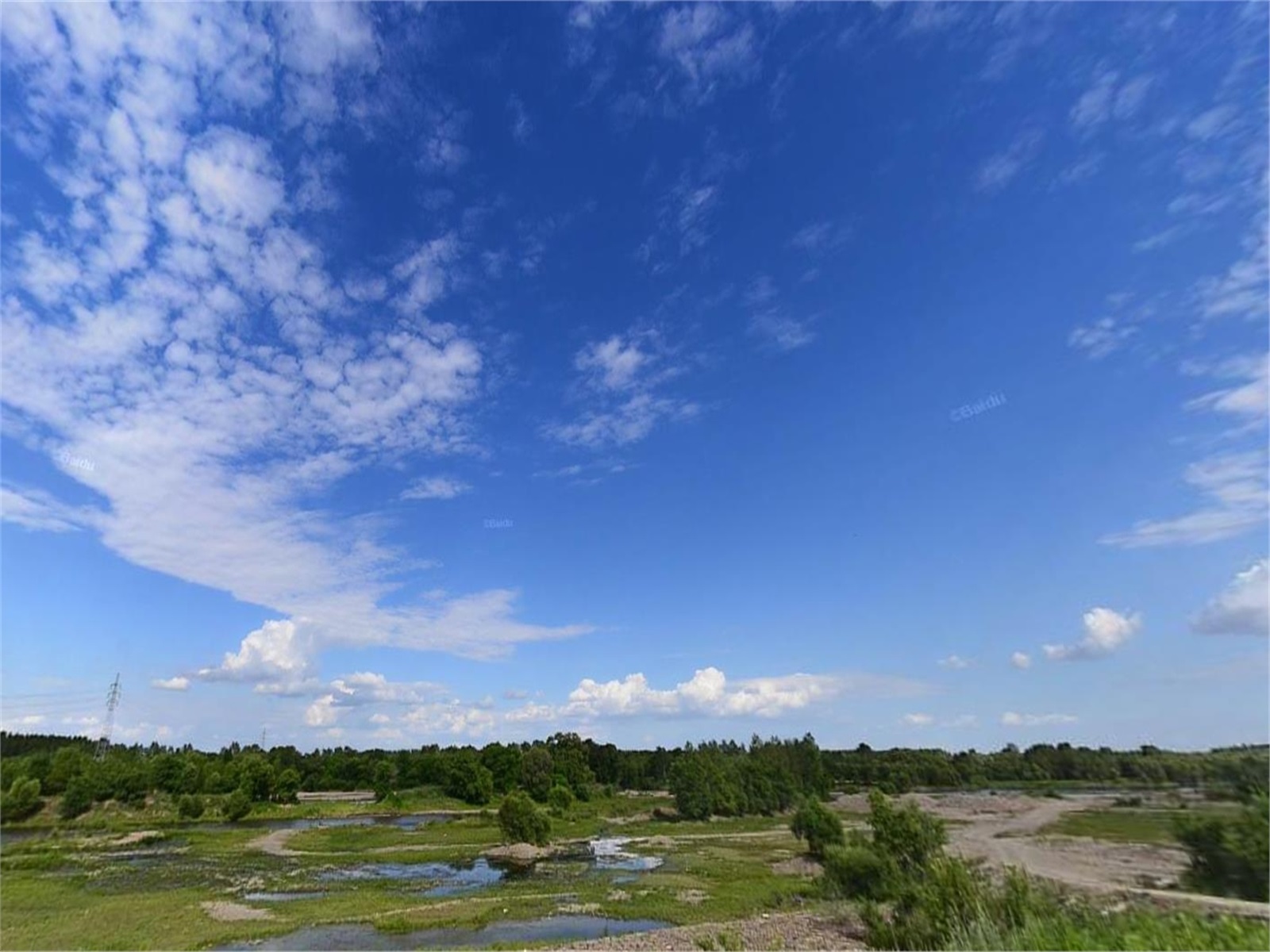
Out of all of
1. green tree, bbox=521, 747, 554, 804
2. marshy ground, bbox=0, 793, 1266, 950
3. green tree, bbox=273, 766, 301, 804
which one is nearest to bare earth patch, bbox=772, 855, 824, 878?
marshy ground, bbox=0, 793, 1266, 950

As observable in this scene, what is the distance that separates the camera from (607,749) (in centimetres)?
11244

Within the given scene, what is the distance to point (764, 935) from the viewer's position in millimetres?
23938

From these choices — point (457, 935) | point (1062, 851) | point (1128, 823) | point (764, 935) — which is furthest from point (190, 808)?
point (1128, 823)

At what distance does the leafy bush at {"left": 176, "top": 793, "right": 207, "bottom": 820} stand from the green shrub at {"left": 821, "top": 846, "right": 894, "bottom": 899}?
66.0m

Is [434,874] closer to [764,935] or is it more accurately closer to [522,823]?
[522,823]

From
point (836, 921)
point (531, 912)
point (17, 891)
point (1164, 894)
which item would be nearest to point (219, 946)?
point (531, 912)

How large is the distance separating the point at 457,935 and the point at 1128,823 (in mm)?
22067

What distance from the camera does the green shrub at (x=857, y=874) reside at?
2759 centimetres

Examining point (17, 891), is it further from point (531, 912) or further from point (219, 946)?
point (531, 912)

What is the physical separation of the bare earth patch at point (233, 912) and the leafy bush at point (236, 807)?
46265mm

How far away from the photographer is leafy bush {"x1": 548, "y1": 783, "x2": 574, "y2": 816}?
2911 inches

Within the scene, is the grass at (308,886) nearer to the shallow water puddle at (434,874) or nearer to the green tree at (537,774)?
the shallow water puddle at (434,874)

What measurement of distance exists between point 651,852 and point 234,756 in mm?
72538

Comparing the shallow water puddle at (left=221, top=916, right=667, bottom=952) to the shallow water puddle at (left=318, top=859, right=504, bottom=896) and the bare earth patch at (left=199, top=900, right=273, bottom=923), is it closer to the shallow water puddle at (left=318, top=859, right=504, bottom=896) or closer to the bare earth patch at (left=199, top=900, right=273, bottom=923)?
the bare earth patch at (left=199, top=900, right=273, bottom=923)
